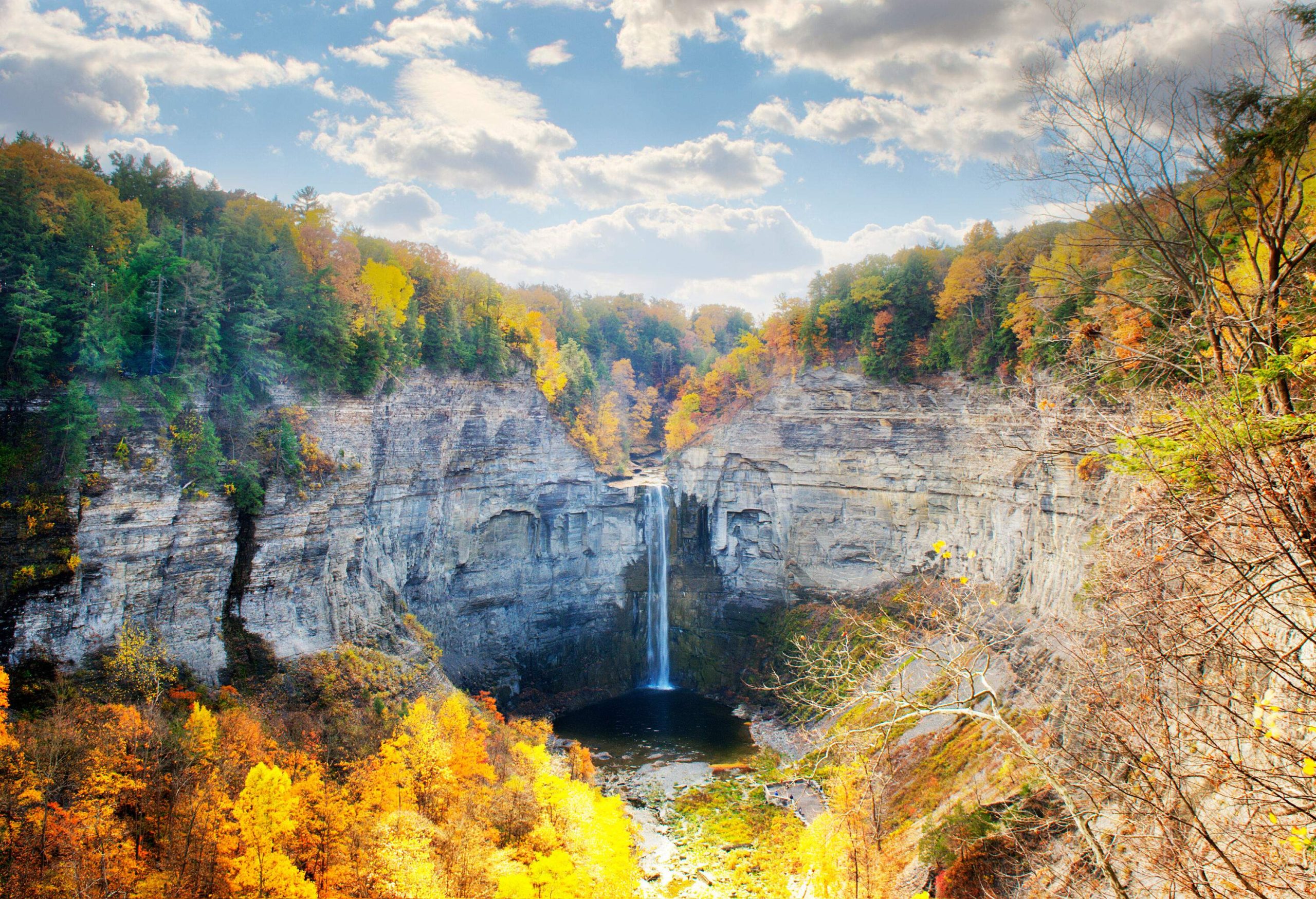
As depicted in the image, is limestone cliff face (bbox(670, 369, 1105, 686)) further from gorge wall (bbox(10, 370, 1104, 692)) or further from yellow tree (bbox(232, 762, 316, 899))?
yellow tree (bbox(232, 762, 316, 899))

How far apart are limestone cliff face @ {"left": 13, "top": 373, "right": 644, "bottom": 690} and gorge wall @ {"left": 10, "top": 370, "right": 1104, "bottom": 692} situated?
0.09m

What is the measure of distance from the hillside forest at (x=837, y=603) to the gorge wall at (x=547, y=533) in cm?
111

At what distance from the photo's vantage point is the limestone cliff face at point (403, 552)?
23531 mm

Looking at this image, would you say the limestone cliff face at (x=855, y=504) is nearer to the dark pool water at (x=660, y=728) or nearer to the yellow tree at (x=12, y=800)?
the dark pool water at (x=660, y=728)

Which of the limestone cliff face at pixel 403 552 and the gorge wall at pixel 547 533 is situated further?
the gorge wall at pixel 547 533

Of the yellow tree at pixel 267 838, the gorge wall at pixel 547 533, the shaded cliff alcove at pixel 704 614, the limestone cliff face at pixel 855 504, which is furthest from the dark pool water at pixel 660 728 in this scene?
the yellow tree at pixel 267 838

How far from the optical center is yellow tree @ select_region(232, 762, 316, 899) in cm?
1695

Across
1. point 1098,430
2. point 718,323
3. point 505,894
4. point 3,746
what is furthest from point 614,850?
point 718,323

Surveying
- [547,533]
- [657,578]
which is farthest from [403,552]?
[657,578]

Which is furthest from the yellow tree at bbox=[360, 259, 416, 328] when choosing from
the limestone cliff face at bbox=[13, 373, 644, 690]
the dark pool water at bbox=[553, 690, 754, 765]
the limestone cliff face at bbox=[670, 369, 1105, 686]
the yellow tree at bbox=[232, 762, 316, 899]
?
the dark pool water at bbox=[553, 690, 754, 765]

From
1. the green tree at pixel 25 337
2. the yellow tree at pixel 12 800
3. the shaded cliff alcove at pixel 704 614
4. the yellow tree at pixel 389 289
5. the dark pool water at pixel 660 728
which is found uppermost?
the yellow tree at pixel 389 289

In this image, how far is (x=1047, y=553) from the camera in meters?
27.8

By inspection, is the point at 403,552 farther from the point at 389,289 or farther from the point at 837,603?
the point at 837,603

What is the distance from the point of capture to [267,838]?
17719 millimetres
